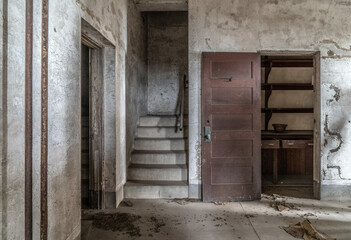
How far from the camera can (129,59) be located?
4.15m

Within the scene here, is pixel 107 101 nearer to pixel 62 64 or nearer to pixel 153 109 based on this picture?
pixel 62 64

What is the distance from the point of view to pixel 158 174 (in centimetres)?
400

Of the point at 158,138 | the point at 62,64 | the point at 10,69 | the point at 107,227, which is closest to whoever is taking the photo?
the point at 10,69

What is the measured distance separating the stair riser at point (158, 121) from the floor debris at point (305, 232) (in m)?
2.75

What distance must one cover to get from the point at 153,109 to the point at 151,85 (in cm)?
63

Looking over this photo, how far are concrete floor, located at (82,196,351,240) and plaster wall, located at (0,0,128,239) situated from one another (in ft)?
2.98

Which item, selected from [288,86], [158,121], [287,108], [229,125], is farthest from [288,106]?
[158,121]

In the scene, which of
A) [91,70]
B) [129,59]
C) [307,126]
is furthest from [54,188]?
[307,126]

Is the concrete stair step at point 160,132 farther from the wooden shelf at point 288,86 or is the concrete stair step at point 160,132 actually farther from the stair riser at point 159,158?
the wooden shelf at point 288,86

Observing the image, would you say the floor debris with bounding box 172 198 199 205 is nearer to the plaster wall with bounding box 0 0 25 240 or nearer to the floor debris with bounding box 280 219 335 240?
the floor debris with bounding box 280 219 335 240

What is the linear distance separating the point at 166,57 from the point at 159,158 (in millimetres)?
3144

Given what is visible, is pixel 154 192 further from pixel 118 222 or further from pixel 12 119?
pixel 12 119

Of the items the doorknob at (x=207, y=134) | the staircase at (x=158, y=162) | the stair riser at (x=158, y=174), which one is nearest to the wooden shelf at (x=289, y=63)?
the staircase at (x=158, y=162)

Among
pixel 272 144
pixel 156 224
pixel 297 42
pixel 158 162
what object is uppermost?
pixel 297 42
